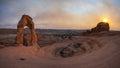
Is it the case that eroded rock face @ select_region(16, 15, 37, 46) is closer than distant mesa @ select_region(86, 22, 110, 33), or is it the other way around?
eroded rock face @ select_region(16, 15, 37, 46)

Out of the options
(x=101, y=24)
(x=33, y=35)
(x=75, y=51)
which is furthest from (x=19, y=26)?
(x=101, y=24)

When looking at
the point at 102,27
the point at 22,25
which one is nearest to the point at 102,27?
the point at 102,27

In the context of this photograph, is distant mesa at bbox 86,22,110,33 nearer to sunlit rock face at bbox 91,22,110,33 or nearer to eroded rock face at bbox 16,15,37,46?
sunlit rock face at bbox 91,22,110,33

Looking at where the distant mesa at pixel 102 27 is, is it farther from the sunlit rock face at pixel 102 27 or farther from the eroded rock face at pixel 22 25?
the eroded rock face at pixel 22 25

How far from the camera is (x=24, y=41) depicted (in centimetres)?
2928

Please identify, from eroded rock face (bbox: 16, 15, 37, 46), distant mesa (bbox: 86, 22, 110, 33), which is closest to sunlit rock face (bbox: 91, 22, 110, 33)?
distant mesa (bbox: 86, 22, 110, 33)

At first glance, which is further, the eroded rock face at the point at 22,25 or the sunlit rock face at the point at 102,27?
the sunlit rock face at the point at 102,27

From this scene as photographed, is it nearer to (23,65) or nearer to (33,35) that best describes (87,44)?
(33,35)

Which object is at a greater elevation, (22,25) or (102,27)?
(22,25)

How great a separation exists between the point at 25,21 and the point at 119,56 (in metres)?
15.8

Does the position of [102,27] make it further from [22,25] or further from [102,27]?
[22,25]

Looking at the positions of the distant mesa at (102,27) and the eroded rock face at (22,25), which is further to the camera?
the distant mesa at (102,27)

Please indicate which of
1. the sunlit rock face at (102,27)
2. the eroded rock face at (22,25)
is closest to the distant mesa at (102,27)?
the sunlit rock face at (102,27)

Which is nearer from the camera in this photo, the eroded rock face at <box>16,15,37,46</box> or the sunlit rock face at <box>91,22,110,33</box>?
the eroded rock face at <box>16,15,37,46</box>
